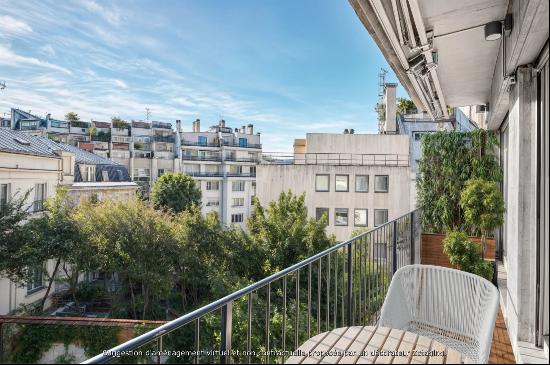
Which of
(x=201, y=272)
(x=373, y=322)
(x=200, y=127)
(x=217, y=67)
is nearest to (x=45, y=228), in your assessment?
(x=201, y=272)

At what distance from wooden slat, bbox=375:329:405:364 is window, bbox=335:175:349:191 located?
16.4 metres

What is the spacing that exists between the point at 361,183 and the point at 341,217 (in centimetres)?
189

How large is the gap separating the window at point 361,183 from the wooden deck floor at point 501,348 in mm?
14638

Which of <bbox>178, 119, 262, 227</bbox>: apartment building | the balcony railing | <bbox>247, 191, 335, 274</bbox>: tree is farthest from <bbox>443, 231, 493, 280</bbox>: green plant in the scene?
the balcony railing

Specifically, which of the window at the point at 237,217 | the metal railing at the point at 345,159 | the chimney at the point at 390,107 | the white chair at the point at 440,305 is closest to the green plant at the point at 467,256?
the white chair at the point at 440,305

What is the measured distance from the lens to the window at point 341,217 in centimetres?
1773

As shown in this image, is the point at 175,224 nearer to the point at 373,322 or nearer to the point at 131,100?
the point at 373,322

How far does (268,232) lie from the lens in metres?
11.6

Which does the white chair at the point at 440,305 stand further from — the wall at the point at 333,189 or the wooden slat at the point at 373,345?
the wall at the point at 333,189

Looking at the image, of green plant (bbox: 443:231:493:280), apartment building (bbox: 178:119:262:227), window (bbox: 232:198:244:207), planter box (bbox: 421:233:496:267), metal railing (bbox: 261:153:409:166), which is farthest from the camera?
window (bbox: 232:198:244:207)

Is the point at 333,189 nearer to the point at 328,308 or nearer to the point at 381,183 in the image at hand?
the point at 381,183

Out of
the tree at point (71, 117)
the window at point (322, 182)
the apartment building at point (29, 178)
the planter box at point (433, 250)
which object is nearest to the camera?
the planter box at point (433, 250)

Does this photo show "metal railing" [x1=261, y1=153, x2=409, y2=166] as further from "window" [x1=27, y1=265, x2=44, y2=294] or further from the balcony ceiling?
the balcony ceiling

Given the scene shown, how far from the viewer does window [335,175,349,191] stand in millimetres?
17719
